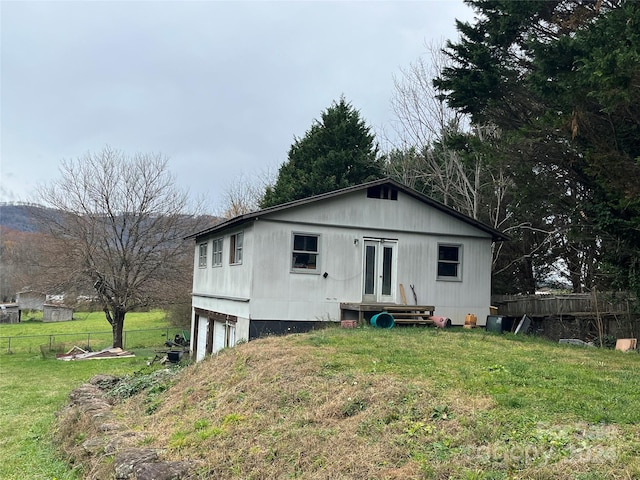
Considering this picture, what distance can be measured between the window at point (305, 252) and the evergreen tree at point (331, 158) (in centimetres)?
1452

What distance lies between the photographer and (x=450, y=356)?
9.83 meters

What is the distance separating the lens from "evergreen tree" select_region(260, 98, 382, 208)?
30812mm

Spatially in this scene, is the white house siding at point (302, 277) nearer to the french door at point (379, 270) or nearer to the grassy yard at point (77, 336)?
the french door at point (379, 270)

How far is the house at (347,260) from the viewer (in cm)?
1545

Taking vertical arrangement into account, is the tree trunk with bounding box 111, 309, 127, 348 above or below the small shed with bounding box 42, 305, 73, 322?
above

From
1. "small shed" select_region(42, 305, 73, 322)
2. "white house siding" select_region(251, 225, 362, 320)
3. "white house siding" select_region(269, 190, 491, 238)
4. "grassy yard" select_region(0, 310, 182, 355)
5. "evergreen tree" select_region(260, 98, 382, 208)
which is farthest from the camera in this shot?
"small shed" select_region(42, 305, 73, 322)

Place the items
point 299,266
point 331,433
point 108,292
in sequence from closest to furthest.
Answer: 1. point 331,433
2. point 299,266
3. point 108,292

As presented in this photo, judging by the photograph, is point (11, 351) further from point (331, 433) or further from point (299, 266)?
point (331, 433)

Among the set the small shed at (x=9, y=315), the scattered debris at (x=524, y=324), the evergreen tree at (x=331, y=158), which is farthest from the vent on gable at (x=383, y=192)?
the small shed at (x=9, y=315)

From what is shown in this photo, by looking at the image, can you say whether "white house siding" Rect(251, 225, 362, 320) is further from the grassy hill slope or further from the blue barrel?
the grassy hill slope

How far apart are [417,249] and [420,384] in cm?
994

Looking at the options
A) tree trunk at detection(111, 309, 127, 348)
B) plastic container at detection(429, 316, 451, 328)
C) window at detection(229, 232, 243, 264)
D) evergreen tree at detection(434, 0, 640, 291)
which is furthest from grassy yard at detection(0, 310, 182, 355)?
evergreen tree at detection(434, 0, 640, 291)

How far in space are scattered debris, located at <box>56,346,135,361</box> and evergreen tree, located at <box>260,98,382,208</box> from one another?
11607mm

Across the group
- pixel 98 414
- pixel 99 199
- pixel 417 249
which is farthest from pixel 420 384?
pixel 99 199
